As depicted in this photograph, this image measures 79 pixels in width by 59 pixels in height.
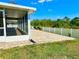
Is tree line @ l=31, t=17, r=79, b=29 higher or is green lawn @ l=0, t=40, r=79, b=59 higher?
tree line @ l=31, t=17, r=79, b=29

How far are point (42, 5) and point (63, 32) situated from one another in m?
33.9

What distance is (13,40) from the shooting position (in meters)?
11.1

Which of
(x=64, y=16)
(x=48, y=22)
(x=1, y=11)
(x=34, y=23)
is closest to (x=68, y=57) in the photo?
(x=1, y=11)

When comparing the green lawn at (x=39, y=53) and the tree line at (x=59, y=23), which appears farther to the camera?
the tree line at (x=59, y=23)

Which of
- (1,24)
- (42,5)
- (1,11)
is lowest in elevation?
(1,24)

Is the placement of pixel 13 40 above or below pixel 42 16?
below

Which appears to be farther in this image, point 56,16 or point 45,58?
point 56,16

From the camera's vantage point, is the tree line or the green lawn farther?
the tree line

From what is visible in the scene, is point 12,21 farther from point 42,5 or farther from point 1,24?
point 42,5

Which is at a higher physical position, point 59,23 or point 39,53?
point 59,23

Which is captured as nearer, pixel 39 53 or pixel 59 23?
pixel 39 53

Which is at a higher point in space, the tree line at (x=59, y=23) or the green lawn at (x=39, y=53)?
the tree line at (x=59, y=23)

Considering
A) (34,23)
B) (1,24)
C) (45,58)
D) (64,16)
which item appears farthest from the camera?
(64,16)

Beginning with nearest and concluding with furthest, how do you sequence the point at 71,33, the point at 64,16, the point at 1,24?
the point at 1,24 < the point at 71,33 < the point at 64,16
